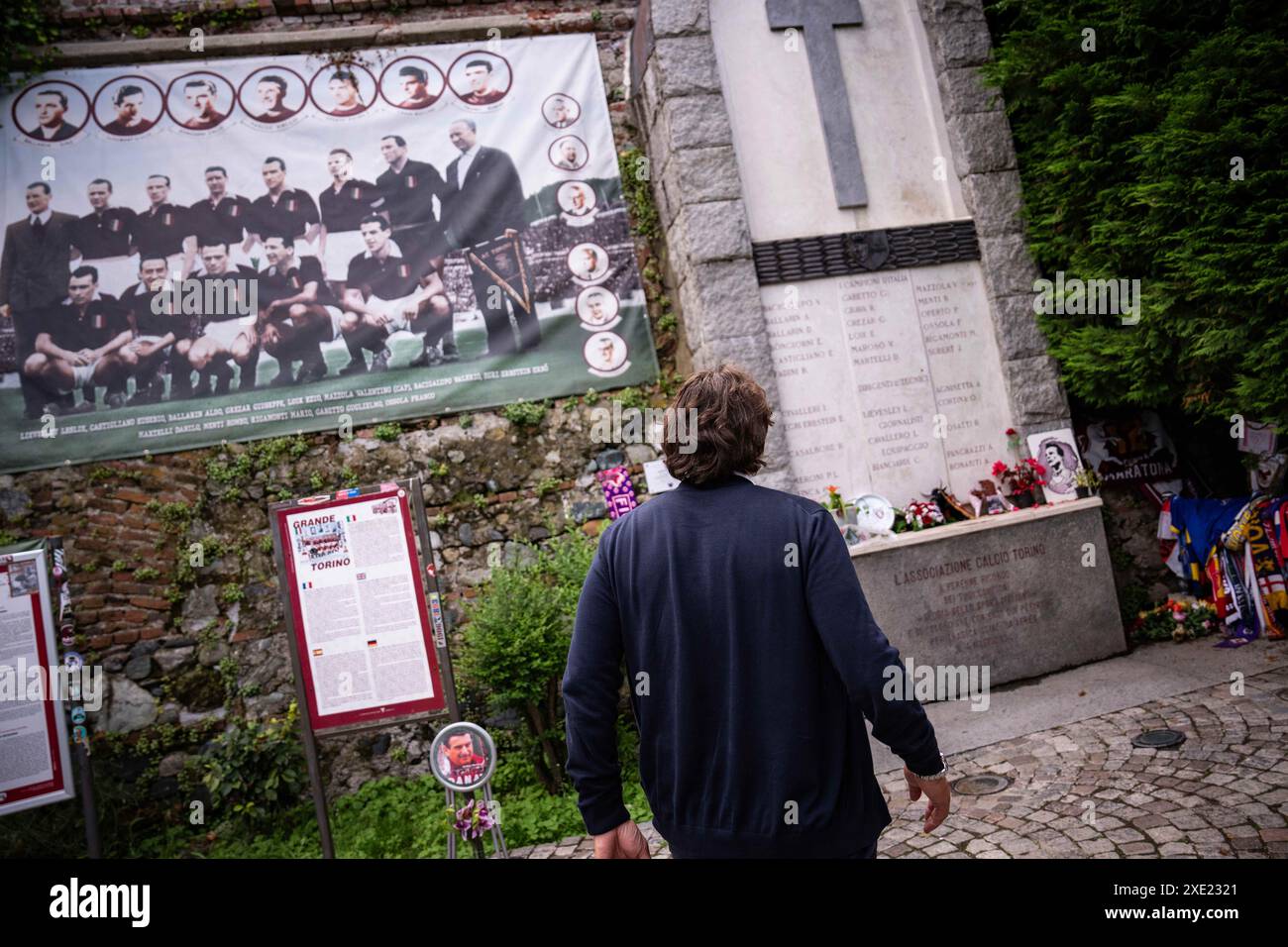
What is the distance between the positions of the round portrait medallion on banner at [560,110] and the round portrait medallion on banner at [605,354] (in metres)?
1.71

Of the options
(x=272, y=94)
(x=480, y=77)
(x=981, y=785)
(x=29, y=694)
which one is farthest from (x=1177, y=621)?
(x=272, y=94)

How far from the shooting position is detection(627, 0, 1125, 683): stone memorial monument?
5.44m

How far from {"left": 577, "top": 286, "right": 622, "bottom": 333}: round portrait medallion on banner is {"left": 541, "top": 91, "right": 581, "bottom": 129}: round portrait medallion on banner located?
134 cm

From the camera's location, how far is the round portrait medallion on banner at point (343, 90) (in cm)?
579

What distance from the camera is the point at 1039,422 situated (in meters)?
5.79

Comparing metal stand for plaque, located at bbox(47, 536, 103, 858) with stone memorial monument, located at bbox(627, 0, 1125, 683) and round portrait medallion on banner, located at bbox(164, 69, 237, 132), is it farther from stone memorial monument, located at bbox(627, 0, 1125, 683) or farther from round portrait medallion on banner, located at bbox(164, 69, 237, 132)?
stone memorial monument, located at bbox(627, 0, 1125, 683)

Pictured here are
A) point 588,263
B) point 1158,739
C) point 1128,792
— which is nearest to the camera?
point 1128,792

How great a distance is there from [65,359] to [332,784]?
11.3 feet

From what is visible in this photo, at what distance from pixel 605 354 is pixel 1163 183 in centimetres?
379

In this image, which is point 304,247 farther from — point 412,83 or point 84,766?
point 84,766

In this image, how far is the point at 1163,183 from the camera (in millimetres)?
4746
